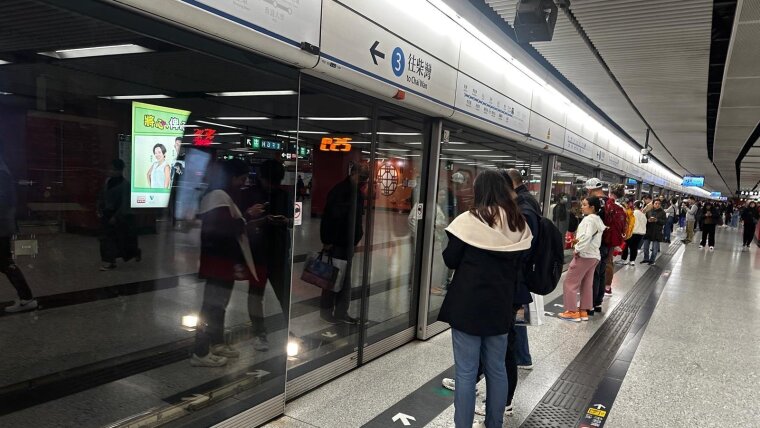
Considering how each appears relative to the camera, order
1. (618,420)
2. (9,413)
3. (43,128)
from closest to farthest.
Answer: (43,128), (9,413), (618,420)

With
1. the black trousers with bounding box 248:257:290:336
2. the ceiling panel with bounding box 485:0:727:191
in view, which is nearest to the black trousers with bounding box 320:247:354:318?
the black trousers with bounding box 248:257:290:336

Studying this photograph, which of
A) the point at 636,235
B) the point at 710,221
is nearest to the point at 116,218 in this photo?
the point at 636,235

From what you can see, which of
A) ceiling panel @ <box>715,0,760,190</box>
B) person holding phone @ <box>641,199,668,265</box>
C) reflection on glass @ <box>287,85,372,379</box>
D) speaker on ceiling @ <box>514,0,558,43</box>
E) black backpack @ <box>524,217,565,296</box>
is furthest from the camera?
person holding phone @ <box>641,199,668,265</box>

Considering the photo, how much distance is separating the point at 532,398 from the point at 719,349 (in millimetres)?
2517

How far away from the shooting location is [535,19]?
335 cm

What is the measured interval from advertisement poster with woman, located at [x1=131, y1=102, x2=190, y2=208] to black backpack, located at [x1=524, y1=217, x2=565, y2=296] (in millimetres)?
2029

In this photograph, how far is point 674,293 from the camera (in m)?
6.87

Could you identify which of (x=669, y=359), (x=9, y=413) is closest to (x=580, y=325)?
(x=669, y=359)

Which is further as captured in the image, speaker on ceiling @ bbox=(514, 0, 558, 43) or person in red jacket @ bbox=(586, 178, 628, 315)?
person in red jacket @ bbox=(586, 178, 628, 315)

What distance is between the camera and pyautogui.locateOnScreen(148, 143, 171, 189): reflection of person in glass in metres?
2.29

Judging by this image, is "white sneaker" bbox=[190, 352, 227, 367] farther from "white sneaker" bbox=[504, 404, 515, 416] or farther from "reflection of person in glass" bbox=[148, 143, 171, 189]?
"white sneaker" bbox=[504, 404, 515, 416]

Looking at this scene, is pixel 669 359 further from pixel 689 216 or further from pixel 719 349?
pixel 689 216

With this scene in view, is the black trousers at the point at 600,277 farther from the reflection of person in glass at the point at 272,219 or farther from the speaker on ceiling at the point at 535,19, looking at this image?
the reflection of person in glass at the point at 272,219

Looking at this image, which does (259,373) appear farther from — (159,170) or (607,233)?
(607,233)
